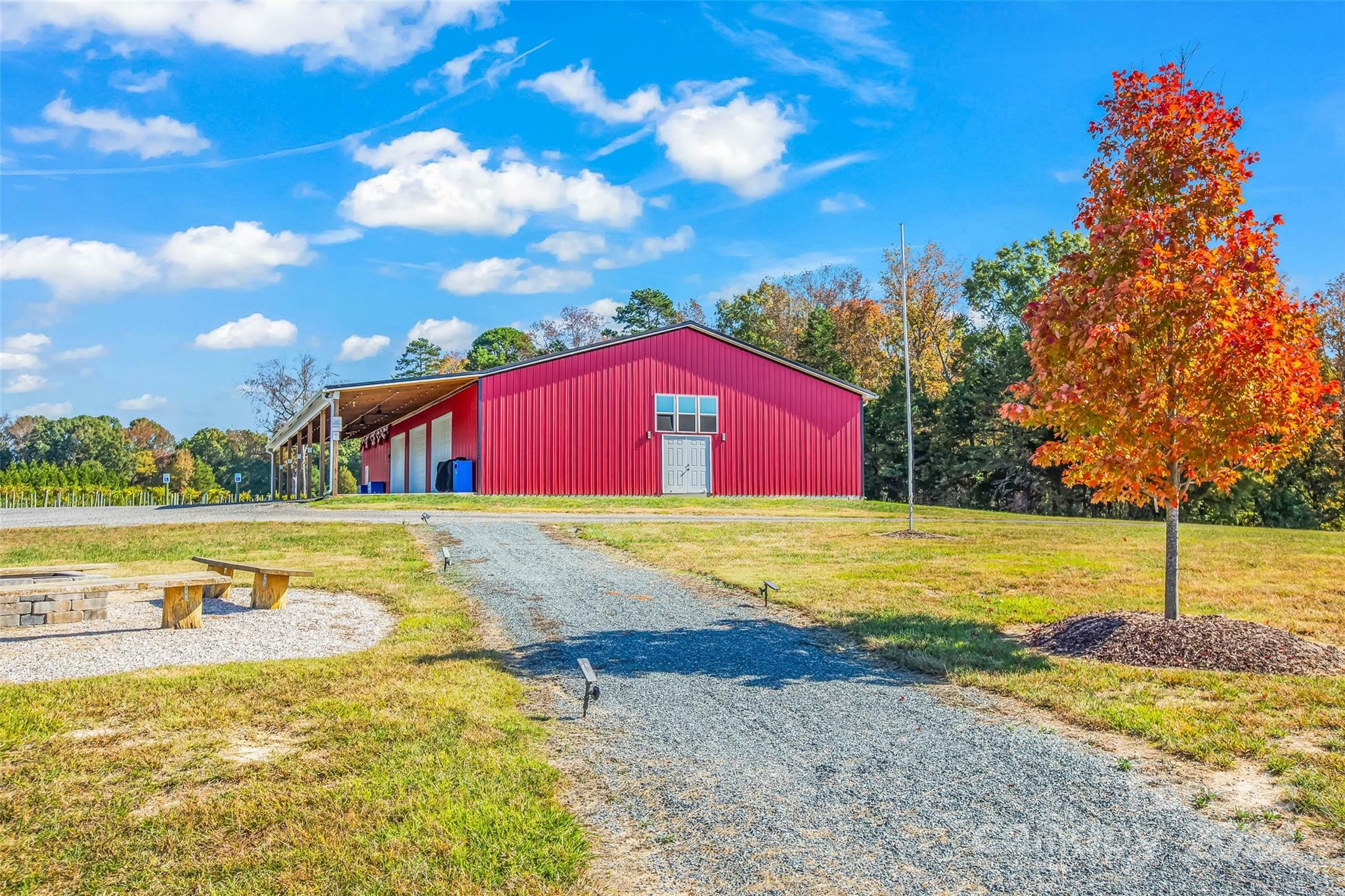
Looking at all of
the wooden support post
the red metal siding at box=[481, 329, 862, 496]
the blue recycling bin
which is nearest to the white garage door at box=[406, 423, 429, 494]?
the blue recycling bin

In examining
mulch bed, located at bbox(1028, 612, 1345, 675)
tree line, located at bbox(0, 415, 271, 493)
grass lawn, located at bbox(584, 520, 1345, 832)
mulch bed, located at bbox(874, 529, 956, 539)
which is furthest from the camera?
tree line, located at bbox(0, 415, 271, 493)

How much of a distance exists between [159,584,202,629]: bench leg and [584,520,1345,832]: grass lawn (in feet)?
17.5

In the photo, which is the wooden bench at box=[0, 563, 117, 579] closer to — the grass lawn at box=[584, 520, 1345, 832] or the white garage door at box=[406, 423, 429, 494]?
the grass lawn at box=[584, 520, 1345, 832]

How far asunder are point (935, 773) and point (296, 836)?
2794 millimetres

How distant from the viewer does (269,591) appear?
8383 millimetres

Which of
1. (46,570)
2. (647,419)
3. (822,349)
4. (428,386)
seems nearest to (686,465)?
(647,419)

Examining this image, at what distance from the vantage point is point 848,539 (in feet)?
49.9

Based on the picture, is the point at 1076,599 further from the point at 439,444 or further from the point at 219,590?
the point at 439,444

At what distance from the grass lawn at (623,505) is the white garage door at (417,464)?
30.6 feet

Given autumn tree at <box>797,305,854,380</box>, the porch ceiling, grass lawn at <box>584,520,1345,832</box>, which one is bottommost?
grass lawn at <box>584,520,1345,832</box>

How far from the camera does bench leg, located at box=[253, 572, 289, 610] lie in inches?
329

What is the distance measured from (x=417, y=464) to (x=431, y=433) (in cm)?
317

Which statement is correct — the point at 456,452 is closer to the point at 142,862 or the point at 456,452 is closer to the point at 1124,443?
the point at 1124,443

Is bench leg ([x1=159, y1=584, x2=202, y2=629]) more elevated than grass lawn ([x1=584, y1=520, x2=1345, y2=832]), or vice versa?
bench leg ([x1=159, y1=584, x2=202, y2=629])
